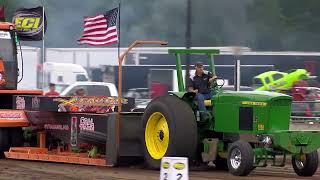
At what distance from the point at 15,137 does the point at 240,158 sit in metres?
4.92

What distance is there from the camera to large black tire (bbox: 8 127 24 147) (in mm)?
13742

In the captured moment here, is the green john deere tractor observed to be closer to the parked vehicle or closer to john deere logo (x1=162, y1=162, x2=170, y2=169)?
john deere logo (x1=162, y1=162, x2=170, y2=169)

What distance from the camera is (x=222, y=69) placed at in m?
31.0

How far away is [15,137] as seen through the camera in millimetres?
13805

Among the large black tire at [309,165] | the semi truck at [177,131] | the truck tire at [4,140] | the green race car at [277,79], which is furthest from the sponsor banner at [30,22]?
the green race car at [277,79]

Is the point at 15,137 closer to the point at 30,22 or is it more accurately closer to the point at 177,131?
the point at 30,22

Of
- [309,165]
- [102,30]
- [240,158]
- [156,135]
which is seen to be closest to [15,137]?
[156,135]

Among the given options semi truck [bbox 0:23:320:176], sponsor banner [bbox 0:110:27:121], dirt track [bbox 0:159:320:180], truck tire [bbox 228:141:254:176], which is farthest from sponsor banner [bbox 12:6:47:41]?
truck tire [bbox 228:141:254:176]

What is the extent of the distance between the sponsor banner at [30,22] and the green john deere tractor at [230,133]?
5.25 metres

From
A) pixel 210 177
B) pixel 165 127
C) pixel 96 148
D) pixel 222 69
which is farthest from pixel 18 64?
pixel 222 69

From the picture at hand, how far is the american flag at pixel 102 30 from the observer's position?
16234 mm

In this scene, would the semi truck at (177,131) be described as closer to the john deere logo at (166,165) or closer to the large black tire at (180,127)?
the large black tire at (180,127)

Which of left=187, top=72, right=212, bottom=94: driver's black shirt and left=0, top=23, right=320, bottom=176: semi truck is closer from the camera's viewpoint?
left=0, top=23, right=320, bottom=176: semi truck

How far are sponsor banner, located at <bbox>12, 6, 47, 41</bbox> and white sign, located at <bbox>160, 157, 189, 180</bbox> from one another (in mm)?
8803
